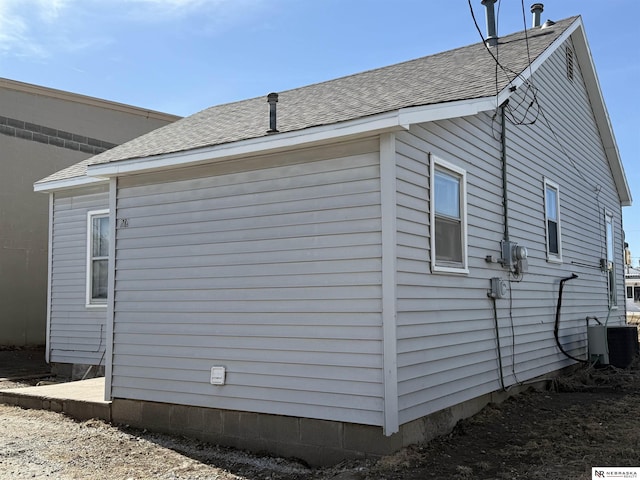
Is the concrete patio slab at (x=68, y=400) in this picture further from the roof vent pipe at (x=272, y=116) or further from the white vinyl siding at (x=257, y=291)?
the roof vent pipe at (x=272, y=116)

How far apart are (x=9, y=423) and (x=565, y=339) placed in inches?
318

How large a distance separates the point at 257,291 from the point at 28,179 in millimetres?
11484

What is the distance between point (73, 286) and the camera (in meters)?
10.9

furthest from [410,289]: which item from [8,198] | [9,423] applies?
[8,198]

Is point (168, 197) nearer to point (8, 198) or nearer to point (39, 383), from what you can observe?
point (39, 383)

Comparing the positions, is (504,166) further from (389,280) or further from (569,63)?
(569,63)

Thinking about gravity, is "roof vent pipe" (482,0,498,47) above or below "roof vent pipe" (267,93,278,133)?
above

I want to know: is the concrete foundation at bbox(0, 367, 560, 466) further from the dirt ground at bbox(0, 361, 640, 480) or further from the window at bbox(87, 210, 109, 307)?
the window at bbox(87, 210, 109, 307)

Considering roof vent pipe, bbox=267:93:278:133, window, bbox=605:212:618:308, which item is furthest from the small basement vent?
roof vent pipe, bbox=267:93:278:133

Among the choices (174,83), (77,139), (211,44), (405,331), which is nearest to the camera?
(405,331)

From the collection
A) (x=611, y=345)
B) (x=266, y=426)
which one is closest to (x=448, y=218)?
(x=266, y=426)

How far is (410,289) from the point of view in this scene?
5547mm

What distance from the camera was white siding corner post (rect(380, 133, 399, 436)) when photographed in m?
5.14

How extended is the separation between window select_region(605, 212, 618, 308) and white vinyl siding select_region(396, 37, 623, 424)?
568 mm
